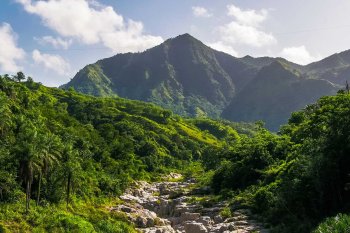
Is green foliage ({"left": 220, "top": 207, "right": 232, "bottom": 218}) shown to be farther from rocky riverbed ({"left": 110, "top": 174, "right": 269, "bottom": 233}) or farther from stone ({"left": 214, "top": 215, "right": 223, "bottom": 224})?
stone ({"left": 214, "top": 215, "right": 223, "bottom": 224})

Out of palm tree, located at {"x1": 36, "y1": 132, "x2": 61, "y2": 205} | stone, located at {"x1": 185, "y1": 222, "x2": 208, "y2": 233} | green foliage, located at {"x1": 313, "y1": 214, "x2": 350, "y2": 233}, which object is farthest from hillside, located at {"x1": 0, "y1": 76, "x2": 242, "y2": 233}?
green foliage, located at {"x1": 313, "y1": 214, "x2": 350, "y2": 233}

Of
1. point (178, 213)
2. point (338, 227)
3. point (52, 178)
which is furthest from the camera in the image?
point (178, 213)

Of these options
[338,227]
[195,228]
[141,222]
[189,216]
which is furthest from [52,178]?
[338,227]

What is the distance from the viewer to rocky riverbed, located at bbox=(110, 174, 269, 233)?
A: 262 ft

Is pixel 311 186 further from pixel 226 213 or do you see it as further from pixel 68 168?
pixel 68 168

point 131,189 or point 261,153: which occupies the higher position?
point 261,153

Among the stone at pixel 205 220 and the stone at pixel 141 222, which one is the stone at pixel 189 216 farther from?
the stone at pixel 141 222

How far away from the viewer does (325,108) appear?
111 metres

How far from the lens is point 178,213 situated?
10012 centimetres

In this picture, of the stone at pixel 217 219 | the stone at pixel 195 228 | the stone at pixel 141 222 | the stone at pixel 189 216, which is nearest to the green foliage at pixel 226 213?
the stone at pixel 217 219

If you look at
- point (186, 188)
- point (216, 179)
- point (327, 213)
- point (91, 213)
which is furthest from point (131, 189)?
point (327, 213)

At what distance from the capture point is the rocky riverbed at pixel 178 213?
79.9 metres

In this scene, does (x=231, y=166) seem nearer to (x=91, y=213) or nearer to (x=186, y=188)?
(x=186, y=188)

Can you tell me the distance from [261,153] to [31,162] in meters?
65.7
